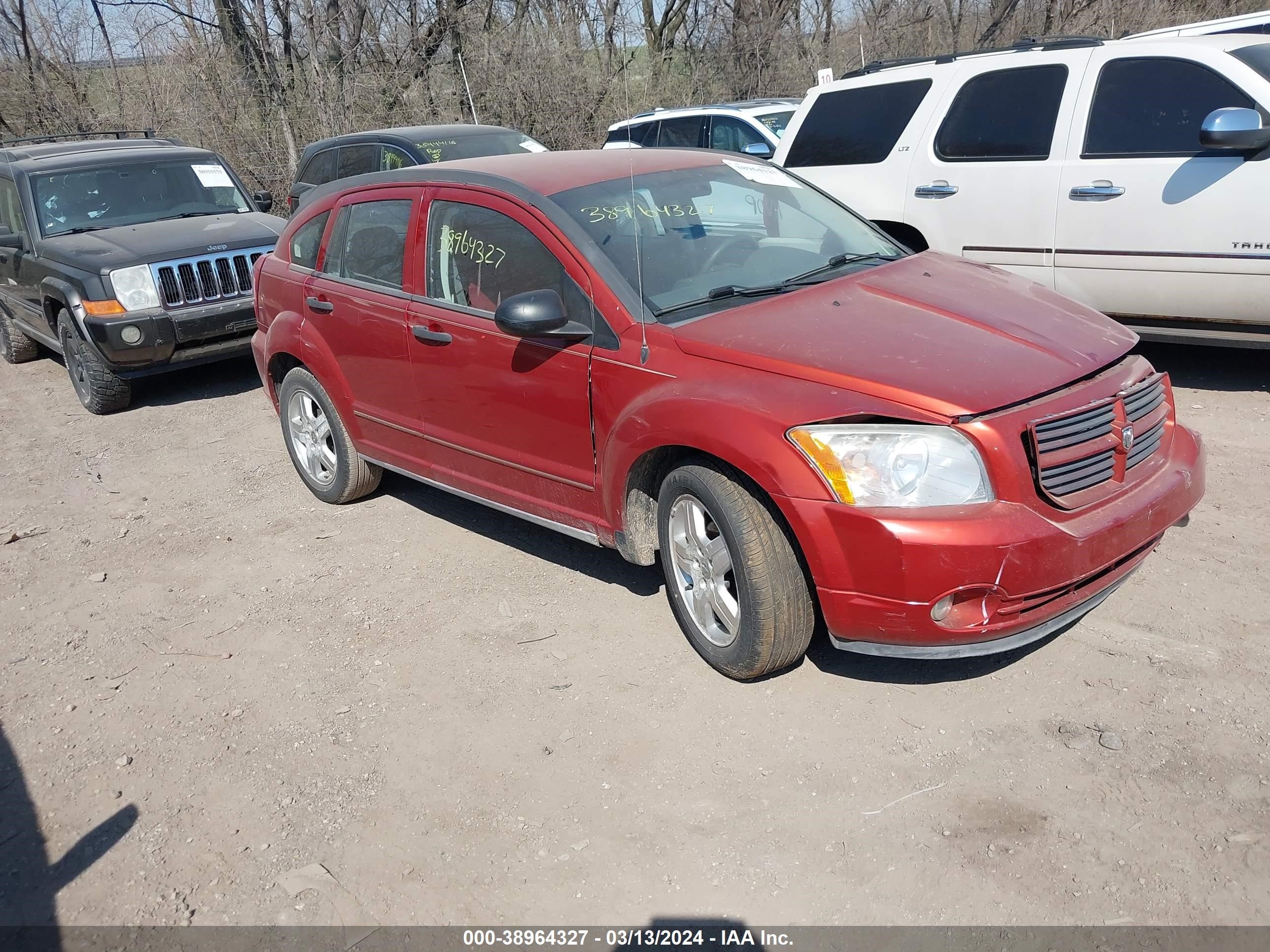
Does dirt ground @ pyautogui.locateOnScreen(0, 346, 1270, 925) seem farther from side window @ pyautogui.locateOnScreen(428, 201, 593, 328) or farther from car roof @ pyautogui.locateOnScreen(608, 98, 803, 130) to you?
car roof @ pyautogui.locateOnScreen(608, 98, 803, 130)

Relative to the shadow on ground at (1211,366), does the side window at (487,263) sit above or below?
above

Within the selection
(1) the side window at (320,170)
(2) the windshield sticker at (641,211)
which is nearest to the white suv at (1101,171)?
(2) the windshield sticker at (641,211)

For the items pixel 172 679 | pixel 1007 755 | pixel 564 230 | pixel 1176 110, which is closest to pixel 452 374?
pixel 564 230

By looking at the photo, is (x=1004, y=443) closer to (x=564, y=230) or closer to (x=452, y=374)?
(x=564, y=230)

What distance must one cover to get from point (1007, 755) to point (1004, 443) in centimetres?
97

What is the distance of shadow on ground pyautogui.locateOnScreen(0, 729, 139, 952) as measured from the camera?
124 inches

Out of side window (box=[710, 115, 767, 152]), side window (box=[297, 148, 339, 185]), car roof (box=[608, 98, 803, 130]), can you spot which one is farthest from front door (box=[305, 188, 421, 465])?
side window (box=[710, 115, 767, 152])

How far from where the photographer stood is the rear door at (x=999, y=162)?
6.46 metres

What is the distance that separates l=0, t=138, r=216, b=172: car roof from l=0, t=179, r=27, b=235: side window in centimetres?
21

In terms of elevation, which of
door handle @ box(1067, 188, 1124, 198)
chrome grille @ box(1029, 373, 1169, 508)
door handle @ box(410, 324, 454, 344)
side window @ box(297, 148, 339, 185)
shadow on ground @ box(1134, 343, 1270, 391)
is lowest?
shadow on ground @ box(1134, 343, 1270, 391)

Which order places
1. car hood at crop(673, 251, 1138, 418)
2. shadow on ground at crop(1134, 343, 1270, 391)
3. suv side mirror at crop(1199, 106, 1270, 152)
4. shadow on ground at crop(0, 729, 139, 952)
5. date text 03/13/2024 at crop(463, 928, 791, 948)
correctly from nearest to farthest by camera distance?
1. date text 03/13/2024 at crop(463, 928, 791, 948)
2. shadow on ground at crop(0, 729, 139, 952)
3. car hood at crop(673, 251, 1138, 418)
4. suv side mirror at crop(1199, 106, 1270, 152)
5. shadow on ground at crop(1134, 343, 1270, 391)

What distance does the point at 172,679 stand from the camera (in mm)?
4414

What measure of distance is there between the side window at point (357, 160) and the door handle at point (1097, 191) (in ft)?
22.0

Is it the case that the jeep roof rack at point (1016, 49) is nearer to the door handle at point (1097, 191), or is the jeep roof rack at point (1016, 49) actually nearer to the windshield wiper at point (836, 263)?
the door handle at point (1097, 191)
